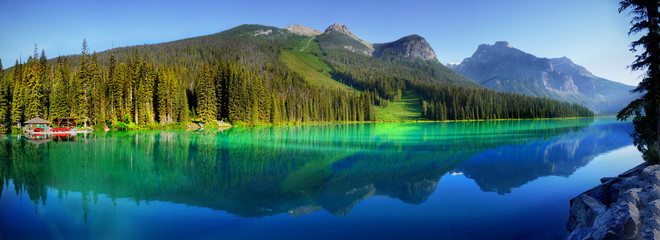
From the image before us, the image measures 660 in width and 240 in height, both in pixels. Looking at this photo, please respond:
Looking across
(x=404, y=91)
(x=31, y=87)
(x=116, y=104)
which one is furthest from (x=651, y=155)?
(x=404, y=91)

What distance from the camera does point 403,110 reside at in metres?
144

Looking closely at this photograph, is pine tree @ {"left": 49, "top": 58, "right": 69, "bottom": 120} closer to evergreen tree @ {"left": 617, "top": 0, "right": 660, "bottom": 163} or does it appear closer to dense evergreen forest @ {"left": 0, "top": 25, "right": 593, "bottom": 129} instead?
dense evergreen forest @ {"left": 0, "top": 25, "right": 593, "bottom": 129}

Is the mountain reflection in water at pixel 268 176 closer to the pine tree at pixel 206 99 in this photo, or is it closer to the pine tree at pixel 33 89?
the pine tree at pixel 33 89

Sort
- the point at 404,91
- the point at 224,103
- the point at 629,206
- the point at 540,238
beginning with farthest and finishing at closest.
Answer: the point at 404,91
the point at 224,103
the point at 540,238
the point at 629,206

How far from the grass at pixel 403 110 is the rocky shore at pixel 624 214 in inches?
4723

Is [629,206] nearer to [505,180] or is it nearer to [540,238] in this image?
[540,238]

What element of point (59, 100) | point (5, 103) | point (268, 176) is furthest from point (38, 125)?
point (268, 176)

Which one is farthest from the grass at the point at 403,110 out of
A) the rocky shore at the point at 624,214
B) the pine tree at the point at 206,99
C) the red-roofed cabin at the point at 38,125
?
the rocky shore at the point at 624,214

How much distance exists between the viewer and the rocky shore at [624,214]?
191 inches

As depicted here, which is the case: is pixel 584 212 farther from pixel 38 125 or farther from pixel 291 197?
pixel 38 125

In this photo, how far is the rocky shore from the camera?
15.9 feet

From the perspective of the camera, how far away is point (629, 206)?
5.27 m

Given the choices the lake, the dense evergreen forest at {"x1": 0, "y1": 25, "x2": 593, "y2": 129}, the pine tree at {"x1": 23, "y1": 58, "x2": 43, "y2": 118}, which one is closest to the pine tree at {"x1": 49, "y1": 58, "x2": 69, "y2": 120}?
the dense evergreen forest at {"x1": 0, "y1": 25, "x2": 593, "y2": 129}

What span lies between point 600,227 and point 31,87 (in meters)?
81.2
